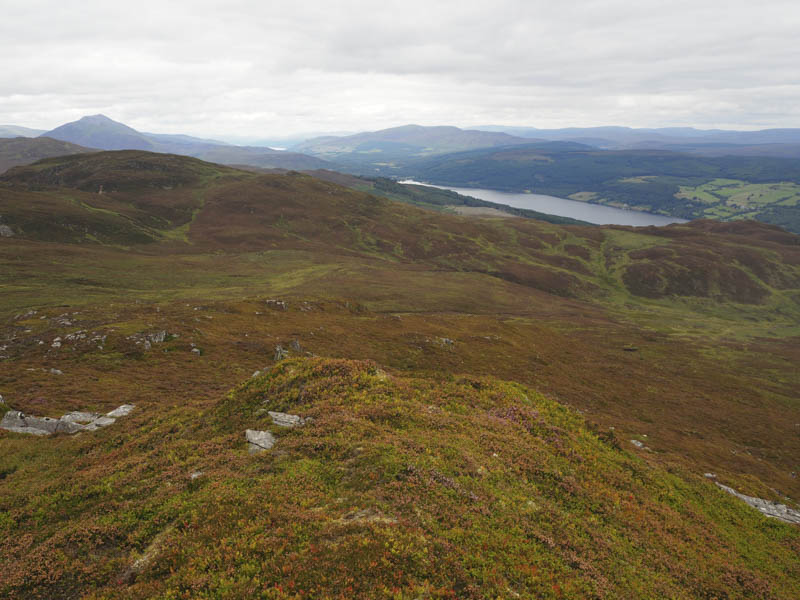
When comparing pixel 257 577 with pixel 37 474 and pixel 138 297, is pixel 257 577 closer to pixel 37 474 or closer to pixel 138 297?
pixel 37 474

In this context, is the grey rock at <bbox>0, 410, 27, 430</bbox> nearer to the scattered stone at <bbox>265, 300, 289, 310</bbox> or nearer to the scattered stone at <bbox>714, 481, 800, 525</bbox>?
the scattered stone at <bbox>265, 300, 289, 310</bbox>

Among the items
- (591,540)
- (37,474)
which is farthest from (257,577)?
(37,474)

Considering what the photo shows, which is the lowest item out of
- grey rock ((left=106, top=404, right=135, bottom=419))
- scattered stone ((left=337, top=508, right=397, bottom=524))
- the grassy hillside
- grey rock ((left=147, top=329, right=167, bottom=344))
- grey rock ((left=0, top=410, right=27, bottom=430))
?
grey rock ((left=147, top=329, right=167, bottom=344))

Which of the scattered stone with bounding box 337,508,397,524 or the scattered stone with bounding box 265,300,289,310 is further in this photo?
the scattered stone with bounding box 265,300,289,310

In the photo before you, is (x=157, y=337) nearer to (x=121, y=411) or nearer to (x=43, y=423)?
(x=121, y=411)

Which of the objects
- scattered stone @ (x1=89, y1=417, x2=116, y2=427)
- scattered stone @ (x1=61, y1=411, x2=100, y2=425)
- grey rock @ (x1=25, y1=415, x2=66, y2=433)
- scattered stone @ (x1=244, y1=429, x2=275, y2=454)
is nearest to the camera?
scattered stone @ (x1=244, y1=429, x2=275, y2=454)

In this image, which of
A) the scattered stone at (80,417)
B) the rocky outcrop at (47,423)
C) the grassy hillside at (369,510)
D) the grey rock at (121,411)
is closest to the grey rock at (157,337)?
the scattered stone at (80,417)

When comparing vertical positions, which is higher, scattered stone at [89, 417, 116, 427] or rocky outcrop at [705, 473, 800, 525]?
scattered stone at [89, 417, 116, 427]

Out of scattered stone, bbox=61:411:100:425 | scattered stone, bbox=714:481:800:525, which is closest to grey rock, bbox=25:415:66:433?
scattered stone, bbox=61:411:100:425
